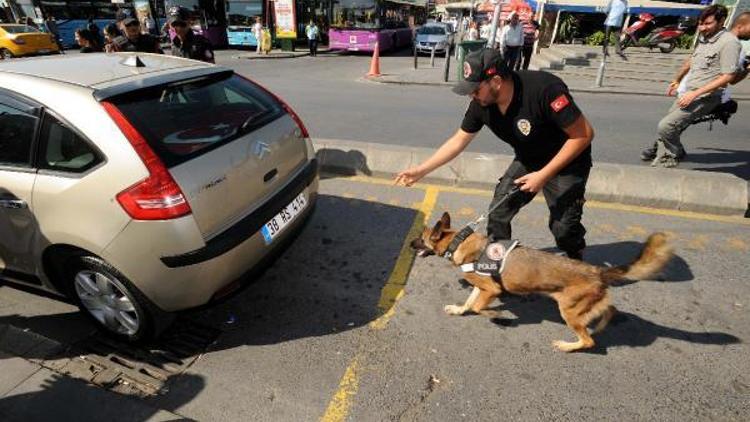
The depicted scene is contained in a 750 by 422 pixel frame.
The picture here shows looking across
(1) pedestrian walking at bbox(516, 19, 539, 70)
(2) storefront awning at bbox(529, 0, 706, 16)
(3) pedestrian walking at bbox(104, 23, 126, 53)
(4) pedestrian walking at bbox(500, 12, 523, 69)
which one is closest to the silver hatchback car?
(3) pedestrian walking at bbox(104, 23, 126, 53)

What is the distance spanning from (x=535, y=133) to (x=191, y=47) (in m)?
5.93

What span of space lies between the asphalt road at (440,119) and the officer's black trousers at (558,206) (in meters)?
3.24

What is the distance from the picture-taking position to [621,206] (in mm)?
4594

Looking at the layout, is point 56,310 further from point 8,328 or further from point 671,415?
point 671,415

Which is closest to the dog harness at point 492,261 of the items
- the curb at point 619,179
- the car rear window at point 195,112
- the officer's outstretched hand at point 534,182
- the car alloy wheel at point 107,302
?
the officer's outstretched hand at point 534,182

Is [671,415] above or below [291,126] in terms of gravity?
below

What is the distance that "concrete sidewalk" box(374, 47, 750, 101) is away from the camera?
11.1 metres

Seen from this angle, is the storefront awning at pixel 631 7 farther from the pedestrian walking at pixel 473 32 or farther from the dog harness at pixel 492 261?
the dog harness at pixel 492 261

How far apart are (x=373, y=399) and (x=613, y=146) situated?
604 centimetres

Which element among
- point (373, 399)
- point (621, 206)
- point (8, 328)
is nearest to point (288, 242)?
point (373, 399)

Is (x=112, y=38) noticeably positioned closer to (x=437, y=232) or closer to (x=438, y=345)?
(x=437, y=232)

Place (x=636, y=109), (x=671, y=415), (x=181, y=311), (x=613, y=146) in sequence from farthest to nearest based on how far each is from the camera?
1. (x=636, y=109)
2. (x=613, y=146)
3. (x=181, y=311)
4. (x=671, y=415)

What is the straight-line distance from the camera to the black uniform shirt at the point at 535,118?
266 centimetres

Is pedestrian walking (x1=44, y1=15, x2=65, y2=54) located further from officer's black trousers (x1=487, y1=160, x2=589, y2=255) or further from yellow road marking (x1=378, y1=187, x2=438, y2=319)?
officer's black trousers (x1=487, y1=160, x2=589, y2=255)
